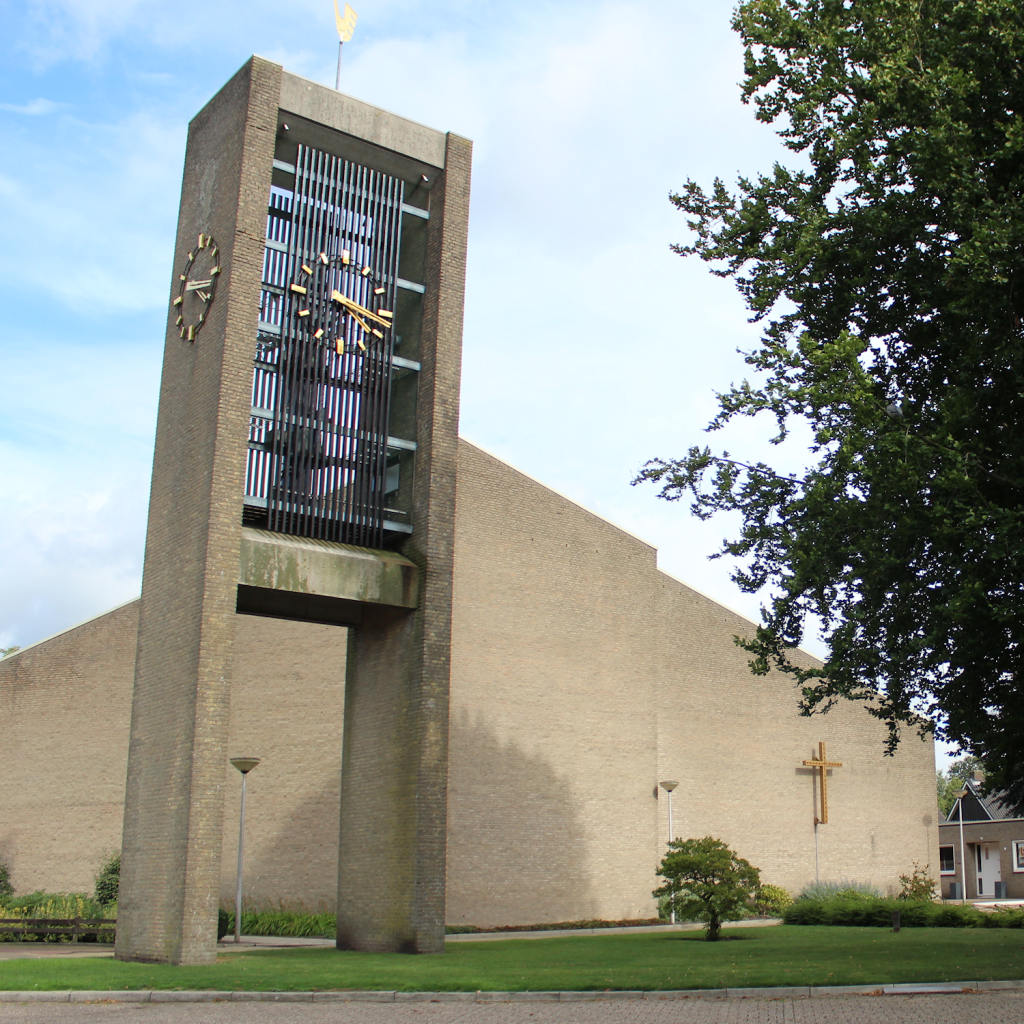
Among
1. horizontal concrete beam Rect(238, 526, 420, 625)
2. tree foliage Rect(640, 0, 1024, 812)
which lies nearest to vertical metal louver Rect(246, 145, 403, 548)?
horizontal concrete beam Rect(238, 526, 420, 625)

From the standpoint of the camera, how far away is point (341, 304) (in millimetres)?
21109

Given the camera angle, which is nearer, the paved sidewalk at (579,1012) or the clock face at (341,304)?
the paved sidewalk at (579,1012)

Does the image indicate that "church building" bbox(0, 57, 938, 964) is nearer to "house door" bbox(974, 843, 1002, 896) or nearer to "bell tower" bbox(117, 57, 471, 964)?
"bell tower" bbox(117, 57, 471, 964)

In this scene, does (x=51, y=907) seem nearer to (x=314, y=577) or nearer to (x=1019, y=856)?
(x=314, y=577)

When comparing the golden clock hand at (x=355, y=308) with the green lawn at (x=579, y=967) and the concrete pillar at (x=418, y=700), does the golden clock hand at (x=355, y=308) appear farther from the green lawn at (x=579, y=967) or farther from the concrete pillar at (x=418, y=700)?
the green lawn at (x=579, y=967)

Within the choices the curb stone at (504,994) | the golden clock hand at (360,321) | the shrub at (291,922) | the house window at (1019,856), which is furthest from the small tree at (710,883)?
the house window at (1019,856)

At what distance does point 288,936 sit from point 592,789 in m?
9.26

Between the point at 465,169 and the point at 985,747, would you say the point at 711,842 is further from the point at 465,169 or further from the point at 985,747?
the point at 465,169

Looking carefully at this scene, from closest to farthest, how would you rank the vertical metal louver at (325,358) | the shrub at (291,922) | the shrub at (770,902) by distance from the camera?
the vertical metal louver at (325,358), the shrub at (291,922), the shrub at (770,902)

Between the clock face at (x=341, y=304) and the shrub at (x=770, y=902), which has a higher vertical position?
the clock face at (x=341, y=304)

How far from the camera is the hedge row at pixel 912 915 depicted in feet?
85.4

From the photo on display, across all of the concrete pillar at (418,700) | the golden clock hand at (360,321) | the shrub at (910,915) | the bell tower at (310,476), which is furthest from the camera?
the shrub at (910,915)

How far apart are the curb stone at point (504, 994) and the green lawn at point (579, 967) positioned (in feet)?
0.95

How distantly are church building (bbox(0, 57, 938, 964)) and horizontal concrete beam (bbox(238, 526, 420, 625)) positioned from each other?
54 mm
